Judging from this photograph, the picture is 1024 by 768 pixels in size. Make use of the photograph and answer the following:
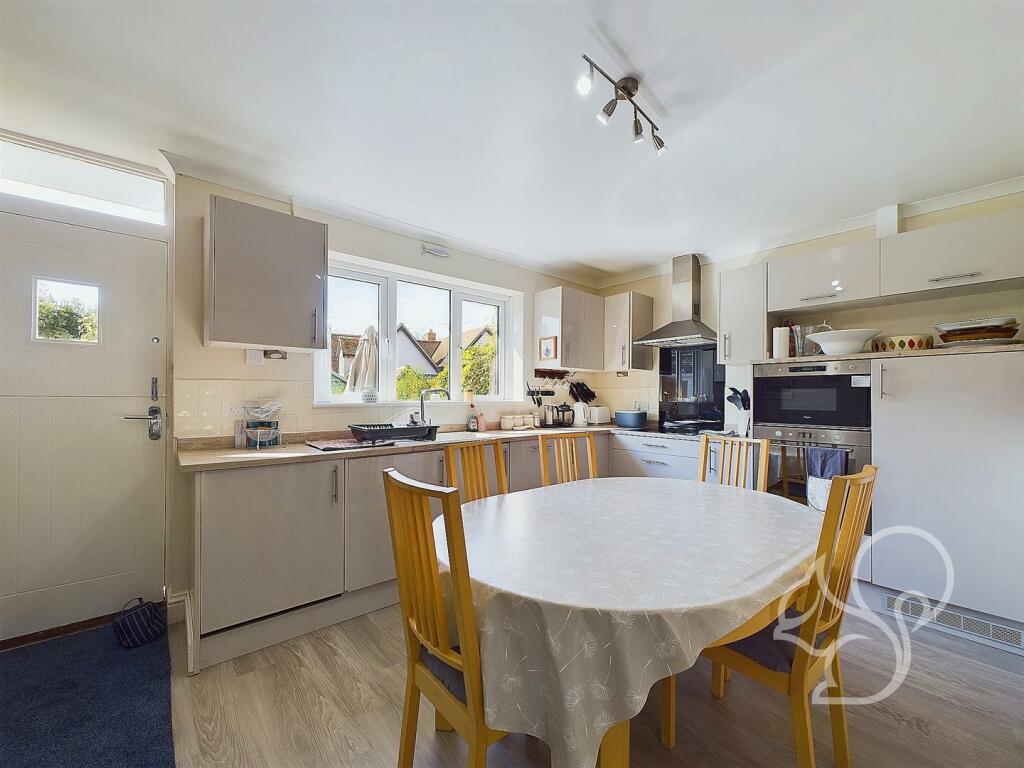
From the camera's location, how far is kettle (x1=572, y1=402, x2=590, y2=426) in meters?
4.34

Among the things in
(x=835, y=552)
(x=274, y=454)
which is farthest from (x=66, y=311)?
(x=835, y=552)

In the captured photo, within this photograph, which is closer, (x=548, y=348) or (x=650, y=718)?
(x=650, y=718)

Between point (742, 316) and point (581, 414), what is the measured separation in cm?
168

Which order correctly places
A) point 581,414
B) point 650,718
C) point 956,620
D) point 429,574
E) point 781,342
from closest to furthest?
point 429,574 < point 650,718 < point 956,620 < point 781,342 < point 581,414

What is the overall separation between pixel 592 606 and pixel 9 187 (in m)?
3.19

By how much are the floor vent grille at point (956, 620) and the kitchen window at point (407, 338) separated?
3041mm

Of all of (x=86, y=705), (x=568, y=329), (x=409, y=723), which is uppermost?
(x=568, y=329)

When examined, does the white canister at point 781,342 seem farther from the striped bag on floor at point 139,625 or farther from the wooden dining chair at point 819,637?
the striped bag on floor at point 139,625

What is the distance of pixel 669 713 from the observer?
152cm

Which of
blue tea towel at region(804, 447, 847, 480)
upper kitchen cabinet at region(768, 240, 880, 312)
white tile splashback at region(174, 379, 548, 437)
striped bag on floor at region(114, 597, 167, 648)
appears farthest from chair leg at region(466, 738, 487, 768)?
upper kitchen cabinet at region(768, 240, 880, 312)

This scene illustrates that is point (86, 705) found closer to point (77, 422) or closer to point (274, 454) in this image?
point (274, 454)

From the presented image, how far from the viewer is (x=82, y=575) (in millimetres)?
2279

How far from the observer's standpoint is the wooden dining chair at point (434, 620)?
1.00 m

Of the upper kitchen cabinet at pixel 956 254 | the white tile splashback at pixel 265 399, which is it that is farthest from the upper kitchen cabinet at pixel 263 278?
the upper kitchen cabinet at pixel 956 254
